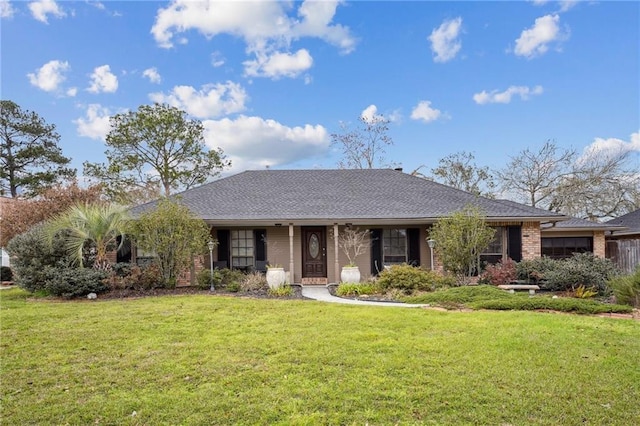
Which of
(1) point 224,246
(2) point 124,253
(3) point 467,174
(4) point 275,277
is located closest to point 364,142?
(3) point 467,174

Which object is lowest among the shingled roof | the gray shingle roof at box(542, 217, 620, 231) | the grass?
the grass

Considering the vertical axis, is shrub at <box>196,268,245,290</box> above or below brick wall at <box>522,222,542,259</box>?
below

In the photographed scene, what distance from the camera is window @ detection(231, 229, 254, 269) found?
14.6 m

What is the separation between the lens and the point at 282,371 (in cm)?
462

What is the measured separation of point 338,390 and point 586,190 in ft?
93.0

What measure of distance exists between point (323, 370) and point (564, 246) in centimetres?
1678

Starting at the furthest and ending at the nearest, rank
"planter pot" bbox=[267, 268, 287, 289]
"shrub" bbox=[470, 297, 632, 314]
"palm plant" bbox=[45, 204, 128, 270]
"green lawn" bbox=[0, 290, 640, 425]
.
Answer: "planter pot" bbox=[267, 268, 287, 289], "palm plant" bbox=[45, 204, 128, 270], "shrub" bbox=[470, 297, 632, 314], "green lawn" bbox=[0, 290, 640, 425]

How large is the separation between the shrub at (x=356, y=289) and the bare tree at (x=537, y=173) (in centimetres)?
2136

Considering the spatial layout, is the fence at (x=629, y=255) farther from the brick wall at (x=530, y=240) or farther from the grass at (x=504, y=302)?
the grass at (x=504, y=302)

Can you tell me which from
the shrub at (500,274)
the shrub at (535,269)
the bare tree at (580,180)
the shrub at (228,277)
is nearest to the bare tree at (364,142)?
the bare tree at (580,180)

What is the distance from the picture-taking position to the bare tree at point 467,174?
29.2 meters

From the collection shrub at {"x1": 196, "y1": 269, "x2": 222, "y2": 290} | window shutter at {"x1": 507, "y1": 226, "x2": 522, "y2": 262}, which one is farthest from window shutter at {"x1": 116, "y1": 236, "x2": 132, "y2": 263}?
window shutter at {"x1": 507, "y1": 226, "x2": 522, "y2": 262}

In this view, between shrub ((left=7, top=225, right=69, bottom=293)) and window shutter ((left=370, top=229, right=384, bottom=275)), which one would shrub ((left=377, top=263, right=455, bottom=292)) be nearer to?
window shutter ((left=370, top=229, right=384, bottom=275))

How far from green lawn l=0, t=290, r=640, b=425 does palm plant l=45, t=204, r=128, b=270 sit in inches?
162
